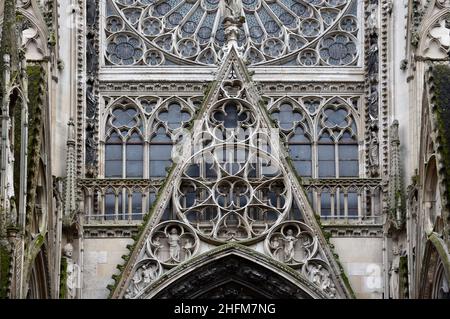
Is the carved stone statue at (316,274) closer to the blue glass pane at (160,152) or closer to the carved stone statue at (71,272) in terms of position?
the blue glass pane at (160,152)

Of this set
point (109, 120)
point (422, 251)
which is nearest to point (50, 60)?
point (109, 120)

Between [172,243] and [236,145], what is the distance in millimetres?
2101

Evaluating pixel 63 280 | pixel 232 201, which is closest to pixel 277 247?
pixel 232 201

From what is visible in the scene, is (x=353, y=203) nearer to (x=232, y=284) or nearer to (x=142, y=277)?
(x=232, y=284)

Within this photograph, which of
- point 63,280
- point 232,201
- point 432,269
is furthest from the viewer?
point 232,201

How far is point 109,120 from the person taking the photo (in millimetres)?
35312

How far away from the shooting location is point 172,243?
33.5 m

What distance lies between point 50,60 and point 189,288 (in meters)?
4.42

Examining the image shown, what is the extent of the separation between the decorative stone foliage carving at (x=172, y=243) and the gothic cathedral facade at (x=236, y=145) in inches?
1.4

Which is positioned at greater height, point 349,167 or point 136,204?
point 349,167

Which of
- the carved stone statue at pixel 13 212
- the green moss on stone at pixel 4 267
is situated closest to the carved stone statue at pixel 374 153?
the carved stone statue at pixel 13 212

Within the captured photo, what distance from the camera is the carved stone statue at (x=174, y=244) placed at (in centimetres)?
3338

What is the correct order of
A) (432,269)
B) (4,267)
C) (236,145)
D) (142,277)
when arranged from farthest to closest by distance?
(236,145) < (142,277) < (432,269) < (4,267)
